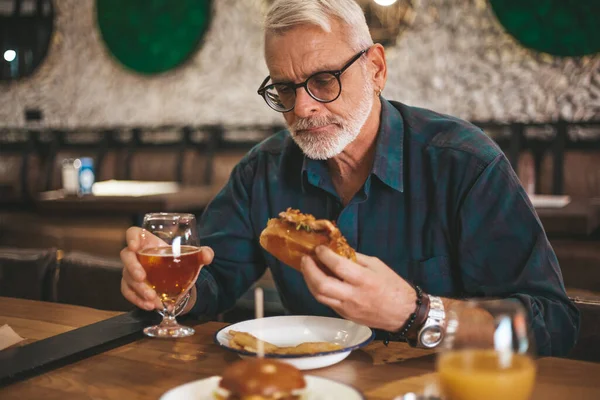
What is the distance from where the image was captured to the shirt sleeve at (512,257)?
131 centimetres

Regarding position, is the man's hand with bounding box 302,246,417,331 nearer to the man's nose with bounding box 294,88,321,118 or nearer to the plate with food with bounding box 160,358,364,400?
the plate with food with bounding box 160,358,364,400

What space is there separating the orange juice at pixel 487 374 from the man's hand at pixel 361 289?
13.6 inches

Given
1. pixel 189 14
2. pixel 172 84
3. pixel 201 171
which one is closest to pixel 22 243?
pixel 201 171

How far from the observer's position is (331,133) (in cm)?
167

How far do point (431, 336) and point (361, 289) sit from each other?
20 centimetres

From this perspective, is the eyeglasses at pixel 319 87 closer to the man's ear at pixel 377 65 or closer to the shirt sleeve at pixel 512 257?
the man's ear at pixel 377 65

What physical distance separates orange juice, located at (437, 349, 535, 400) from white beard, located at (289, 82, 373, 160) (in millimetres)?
1012

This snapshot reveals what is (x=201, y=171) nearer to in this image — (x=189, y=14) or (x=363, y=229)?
(x=189, y=14)

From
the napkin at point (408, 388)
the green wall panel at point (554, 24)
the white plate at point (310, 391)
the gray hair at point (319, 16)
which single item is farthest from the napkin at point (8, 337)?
the green wall panel at point (554, 24)

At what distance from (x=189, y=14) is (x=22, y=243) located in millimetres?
2450

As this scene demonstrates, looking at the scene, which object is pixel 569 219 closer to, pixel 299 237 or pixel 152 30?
pixel 299 237

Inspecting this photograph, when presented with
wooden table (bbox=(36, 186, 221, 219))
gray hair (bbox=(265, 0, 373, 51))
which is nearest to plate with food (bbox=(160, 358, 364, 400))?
gray hair (bbox=(265, 0, 373, 51))

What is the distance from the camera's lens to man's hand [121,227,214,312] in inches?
52.4

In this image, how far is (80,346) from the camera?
1.17 meters
